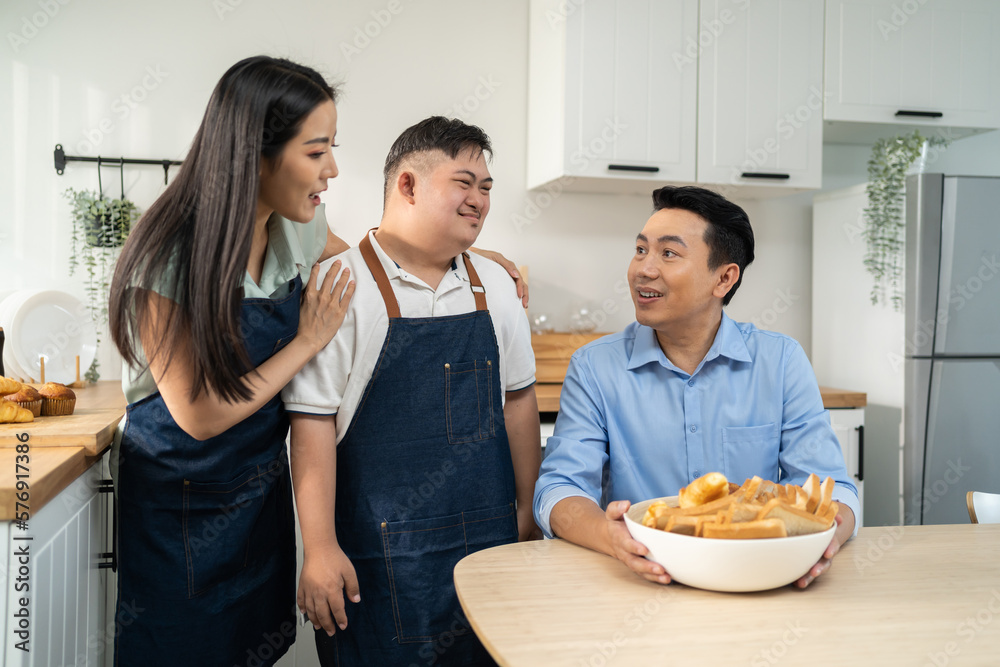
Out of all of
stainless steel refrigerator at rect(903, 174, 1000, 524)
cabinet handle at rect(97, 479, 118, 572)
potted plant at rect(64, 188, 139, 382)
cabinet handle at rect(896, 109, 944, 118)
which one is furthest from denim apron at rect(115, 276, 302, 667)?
cabinet handle at rect(896, 109, 944, 118)

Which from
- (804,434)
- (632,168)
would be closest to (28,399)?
(804,434)

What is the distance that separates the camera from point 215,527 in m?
1.35

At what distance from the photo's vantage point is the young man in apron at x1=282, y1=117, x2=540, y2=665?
1.36m

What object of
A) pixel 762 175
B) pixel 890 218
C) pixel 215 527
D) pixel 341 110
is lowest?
pixel 215 527

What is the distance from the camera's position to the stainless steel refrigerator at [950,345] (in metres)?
2.65

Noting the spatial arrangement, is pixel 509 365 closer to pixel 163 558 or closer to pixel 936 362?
pixel 163 558

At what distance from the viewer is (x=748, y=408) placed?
4.91ft

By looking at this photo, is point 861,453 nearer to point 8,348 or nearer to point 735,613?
point 735,613

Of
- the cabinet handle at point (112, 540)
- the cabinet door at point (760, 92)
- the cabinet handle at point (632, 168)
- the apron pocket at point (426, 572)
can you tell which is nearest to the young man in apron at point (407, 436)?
the apron pocket at point (426, 572)

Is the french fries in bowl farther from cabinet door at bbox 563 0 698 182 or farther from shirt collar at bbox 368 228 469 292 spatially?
cabinet door at bbox 563 0 698 182

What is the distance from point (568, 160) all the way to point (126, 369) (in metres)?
1.76

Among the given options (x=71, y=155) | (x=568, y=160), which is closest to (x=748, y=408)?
(x=568, y=160)

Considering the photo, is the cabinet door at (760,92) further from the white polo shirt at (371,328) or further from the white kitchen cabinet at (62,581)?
the white kitchen cabinet at (62,581)

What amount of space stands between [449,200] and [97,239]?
5.68ft
